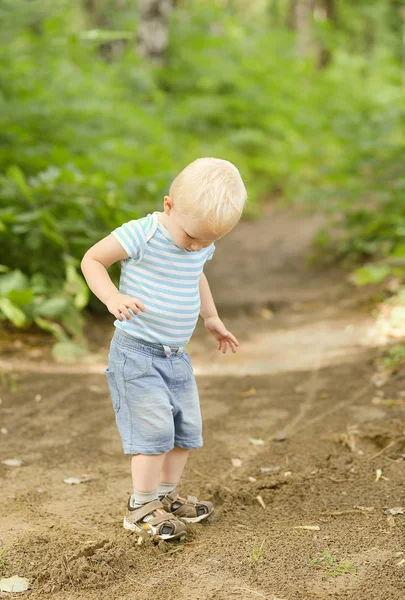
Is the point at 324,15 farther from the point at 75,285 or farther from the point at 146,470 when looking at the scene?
the point at 146,470

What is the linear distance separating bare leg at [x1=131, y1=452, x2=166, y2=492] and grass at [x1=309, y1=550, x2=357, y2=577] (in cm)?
72

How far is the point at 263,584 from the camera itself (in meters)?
2.42

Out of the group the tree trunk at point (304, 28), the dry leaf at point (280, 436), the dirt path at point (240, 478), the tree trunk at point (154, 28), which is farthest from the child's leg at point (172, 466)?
the tree trunk at point (304, 28)

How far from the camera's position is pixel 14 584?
243 centimetres

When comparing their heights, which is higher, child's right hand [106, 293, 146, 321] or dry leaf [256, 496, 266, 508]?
child's right hand [106, 293, 146, 321]

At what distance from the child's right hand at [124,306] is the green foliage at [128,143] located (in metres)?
2.66

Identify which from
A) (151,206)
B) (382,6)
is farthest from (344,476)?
(382,6)

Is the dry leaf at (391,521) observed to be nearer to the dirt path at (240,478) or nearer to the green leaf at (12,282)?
the dirt path at (240,478)

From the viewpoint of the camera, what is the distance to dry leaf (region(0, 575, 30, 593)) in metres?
2.40

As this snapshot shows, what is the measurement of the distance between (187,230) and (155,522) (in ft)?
3.90

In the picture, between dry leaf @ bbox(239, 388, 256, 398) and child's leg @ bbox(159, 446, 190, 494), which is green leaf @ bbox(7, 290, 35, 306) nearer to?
dry leaf @ bbox(239, 388, 256, 398)

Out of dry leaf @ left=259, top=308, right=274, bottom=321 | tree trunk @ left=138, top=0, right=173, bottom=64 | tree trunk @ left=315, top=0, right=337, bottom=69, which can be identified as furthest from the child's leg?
tree trunk @ left=315, top=0, right=337, bottom=69

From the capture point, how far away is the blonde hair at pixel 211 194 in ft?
8.33

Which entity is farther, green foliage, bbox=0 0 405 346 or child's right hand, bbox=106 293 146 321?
green foliage, bbox=0 0 405 346
